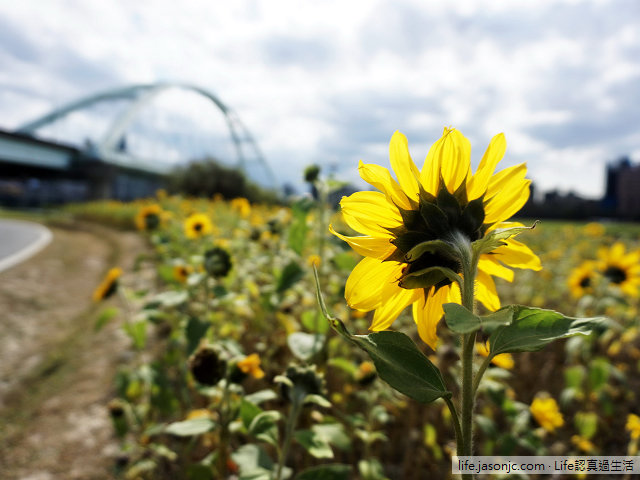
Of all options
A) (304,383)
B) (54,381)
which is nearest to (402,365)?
(304,383)

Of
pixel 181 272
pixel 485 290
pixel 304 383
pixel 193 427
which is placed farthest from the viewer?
pixel 181 272

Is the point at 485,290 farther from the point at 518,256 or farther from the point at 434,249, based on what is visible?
the point at 434,249

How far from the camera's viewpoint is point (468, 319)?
38 centimetres

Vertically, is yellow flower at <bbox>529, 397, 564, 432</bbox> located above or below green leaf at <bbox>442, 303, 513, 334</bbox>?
below

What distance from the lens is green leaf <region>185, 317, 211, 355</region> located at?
1.05 m

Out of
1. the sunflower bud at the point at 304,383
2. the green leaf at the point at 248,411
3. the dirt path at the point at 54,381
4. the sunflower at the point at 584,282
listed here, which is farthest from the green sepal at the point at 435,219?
the sunflower at the point at 584,282

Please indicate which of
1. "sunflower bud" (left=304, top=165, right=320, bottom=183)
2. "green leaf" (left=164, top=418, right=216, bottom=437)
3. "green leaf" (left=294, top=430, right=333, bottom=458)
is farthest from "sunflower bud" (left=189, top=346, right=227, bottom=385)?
"sunflower bud" (left=304, top=165, right=320, bottom=183)

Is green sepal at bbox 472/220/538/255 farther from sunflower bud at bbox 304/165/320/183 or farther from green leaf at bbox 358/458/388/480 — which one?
sunflower bud at bbox 304/165/320/183

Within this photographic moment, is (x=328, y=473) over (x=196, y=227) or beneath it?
beneath

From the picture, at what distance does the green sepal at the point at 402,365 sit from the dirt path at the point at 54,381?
5.10ft

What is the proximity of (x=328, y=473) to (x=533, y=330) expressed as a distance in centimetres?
60

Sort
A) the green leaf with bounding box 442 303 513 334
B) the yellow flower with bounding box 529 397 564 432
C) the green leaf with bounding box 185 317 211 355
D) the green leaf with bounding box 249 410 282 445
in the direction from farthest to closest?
the yellow flower with bounding box 529 397 564 432 → the green leaf with bounding box 185 317 211 355 → the green leaf with bounding box 249 410 282 445 → the green leaf with bounding box 442 303 513 334

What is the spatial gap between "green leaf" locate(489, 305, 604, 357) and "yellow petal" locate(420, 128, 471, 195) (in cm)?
19

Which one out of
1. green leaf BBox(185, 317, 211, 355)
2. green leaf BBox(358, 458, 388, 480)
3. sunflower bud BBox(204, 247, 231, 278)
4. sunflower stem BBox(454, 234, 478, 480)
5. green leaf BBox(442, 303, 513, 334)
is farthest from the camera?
sunflower bud BBox(204, 247, 231, 278)
